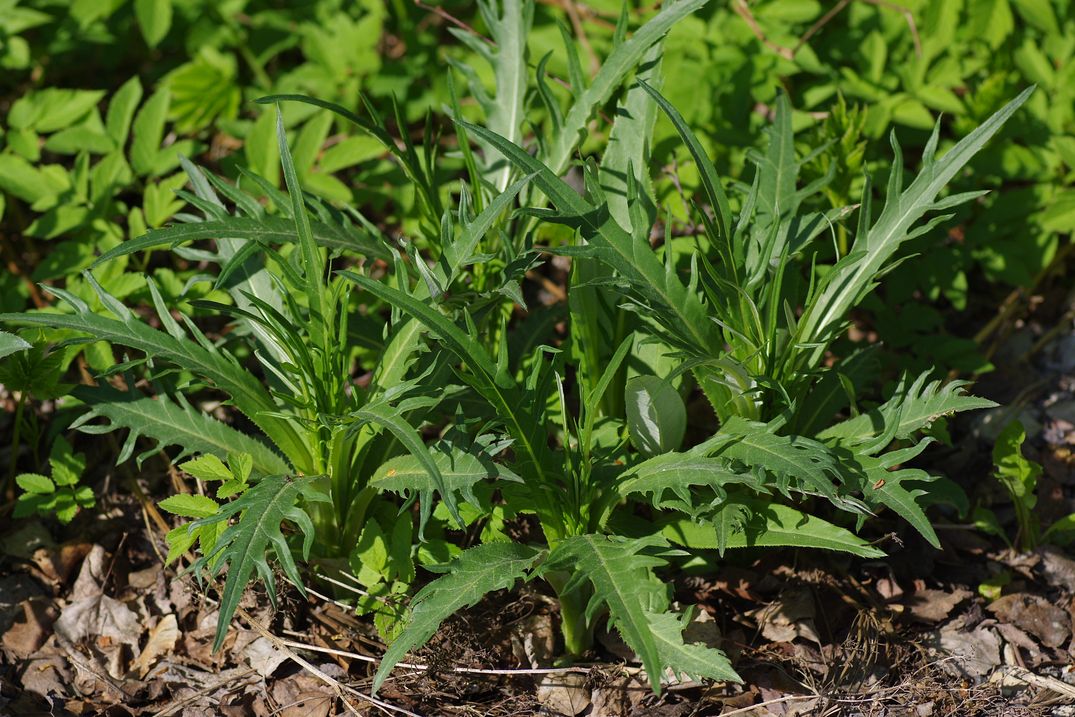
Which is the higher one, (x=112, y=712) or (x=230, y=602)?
(x=230, y=602)

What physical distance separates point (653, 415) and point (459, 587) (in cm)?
56

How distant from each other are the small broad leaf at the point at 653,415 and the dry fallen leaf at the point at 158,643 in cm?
113

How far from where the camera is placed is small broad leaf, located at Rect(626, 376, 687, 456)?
200 centimetres

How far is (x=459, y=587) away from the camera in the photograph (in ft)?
5.71

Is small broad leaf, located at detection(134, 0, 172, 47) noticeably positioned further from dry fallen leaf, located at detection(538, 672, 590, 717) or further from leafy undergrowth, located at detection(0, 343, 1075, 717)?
dry fallen leaf, located at detection(538, 672, 590, 717)

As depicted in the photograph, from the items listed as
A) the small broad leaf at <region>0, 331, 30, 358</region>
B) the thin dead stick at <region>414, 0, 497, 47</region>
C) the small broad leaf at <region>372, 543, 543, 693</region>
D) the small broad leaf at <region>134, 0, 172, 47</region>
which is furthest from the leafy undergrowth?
the small broad leaf at <region>134, 0, 172, 47</region>

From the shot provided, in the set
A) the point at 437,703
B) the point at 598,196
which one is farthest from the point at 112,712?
the point at 598,196

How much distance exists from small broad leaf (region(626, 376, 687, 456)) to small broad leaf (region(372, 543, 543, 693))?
0.36 metres

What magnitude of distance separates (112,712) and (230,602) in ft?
2.28

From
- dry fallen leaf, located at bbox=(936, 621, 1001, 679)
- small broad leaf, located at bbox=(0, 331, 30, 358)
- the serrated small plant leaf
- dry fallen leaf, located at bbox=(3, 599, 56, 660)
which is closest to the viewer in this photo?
the serrated small plant leaf

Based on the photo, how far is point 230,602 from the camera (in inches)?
62.9

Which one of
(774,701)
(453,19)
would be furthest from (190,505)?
(453,19)

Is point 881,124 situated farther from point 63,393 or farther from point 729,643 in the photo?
point 63,393

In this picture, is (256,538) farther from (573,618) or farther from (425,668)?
(573,618)
